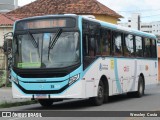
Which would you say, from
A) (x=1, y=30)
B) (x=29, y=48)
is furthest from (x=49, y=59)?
(x=1, y=30)

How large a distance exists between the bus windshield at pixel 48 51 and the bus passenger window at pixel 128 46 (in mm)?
5186

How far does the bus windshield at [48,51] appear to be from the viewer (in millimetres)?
16141

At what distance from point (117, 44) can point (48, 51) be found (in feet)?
14.8

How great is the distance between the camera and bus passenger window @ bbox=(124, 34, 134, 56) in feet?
68.9

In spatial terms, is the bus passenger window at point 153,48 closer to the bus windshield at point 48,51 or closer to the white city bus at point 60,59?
the white city bus at point 60,59

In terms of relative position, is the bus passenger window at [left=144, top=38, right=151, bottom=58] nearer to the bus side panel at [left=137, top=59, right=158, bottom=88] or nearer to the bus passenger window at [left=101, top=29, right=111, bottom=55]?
the bus side panel at [left=137, top=59, right=158, bottom=88]

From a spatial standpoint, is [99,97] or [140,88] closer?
[99,97]

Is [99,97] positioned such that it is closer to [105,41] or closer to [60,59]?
[105,41]

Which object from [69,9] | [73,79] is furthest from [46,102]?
Result: [69,9]

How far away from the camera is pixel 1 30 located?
39562mm

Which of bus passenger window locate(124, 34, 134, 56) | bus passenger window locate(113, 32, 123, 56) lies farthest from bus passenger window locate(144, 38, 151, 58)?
bus passenger window locate(113, 32, 123, 56)

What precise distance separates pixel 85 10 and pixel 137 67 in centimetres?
2594

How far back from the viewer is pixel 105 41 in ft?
61.0

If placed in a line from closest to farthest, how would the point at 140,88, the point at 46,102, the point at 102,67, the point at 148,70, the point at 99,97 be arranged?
the point at 99,97 → the point at 102,67 → the point at 46,102 → the point at 140,88 → the point at 148,70
